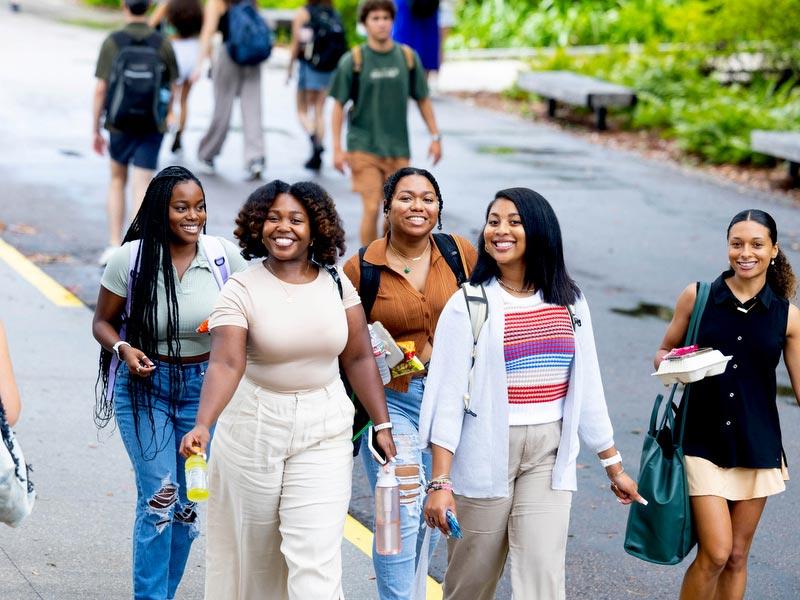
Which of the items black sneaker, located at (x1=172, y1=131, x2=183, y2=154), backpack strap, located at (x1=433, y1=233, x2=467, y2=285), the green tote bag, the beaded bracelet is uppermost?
backpack strap, located at (x1=433, y1=233, x2=467, y2=285)

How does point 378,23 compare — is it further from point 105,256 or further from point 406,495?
point 406,495

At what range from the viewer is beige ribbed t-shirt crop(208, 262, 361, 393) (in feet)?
15.3

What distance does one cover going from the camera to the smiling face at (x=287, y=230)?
Result: 189 inches

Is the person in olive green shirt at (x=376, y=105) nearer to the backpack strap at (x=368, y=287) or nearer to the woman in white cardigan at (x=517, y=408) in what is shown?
the backpack strap at (x=368, y=287)

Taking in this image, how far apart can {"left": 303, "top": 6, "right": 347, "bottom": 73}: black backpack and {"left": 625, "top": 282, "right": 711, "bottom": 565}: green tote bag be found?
10.6 m

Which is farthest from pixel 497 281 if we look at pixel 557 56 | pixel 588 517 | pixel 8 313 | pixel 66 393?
pixel 557 56

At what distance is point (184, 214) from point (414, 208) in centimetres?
88

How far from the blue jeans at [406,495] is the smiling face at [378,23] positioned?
5671mm

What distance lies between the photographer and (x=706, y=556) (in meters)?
5.14

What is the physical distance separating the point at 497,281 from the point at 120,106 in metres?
6.37

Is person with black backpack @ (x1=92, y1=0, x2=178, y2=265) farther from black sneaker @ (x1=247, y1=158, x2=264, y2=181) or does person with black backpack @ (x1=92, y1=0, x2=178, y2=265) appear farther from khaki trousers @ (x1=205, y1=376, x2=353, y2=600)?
khaki trousers @ (x1=205, y1=376, x2=353, y2=600)

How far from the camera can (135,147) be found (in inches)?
431

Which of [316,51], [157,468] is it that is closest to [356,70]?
[316,51]

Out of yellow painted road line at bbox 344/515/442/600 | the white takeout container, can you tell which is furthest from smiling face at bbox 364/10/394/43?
the white takeout container
